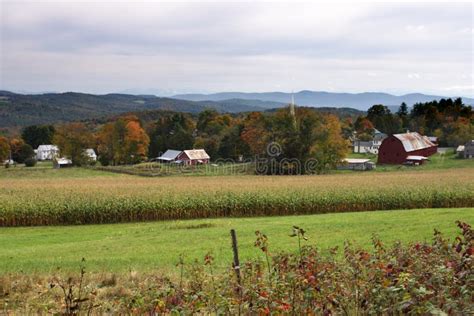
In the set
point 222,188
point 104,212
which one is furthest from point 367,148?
point 104,212

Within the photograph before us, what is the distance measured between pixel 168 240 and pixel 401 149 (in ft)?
210

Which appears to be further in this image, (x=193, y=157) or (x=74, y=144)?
(x=74, y=144)

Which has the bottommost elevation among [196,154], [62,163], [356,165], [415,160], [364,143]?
[62,163]

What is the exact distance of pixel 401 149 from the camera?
76938 mm

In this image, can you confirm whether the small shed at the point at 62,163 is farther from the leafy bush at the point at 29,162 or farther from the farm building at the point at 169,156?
the farm building at the point at 169,156

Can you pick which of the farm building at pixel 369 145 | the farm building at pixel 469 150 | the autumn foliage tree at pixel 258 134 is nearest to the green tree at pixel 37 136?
the autumn foliage tree at pixel 258 134

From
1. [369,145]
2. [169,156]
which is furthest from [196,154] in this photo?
[369,145]

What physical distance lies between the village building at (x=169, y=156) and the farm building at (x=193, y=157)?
1.71 meters

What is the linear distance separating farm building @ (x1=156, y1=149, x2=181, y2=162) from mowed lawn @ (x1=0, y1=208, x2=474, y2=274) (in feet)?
210

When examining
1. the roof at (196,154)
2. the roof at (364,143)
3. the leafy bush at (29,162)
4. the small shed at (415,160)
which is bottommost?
the leafy bush at (29,162)

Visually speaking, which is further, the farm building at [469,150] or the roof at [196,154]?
the roof at [196,154]

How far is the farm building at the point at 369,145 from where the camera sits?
104312mm

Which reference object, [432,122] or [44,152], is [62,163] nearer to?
[44,152]

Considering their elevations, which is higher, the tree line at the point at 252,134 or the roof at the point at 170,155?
the tree line at the point at 252,134
